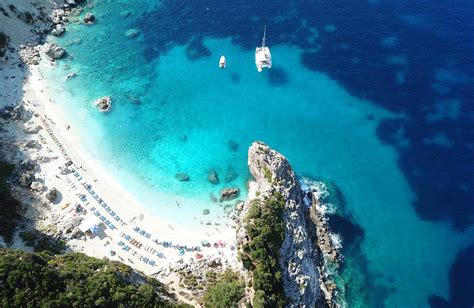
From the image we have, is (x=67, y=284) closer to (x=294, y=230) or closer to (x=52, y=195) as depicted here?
(x=52, y=195)

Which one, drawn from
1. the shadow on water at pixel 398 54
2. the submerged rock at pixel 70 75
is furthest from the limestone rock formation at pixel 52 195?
the shadow on water at pixel 398 54

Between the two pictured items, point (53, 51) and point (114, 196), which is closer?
point (114, 196)

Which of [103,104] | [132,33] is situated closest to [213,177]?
[103,104]

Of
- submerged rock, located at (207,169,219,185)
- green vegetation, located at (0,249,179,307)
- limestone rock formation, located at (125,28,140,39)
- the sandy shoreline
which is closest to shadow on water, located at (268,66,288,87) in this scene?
submerged rock, located at (207,169,219,185)

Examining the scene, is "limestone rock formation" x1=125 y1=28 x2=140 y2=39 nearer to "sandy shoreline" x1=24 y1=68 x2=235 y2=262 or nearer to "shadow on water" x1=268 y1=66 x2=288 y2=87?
"sandy shoreline" x1=24 y1=68 x2=235 y2=262

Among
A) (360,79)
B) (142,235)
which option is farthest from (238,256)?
(360,79)

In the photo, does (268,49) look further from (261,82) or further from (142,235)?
(142,235)

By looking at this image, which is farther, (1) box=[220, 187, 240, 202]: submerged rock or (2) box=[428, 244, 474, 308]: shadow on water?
(1) box=[220, 187, 240, 202]: submerged rock
